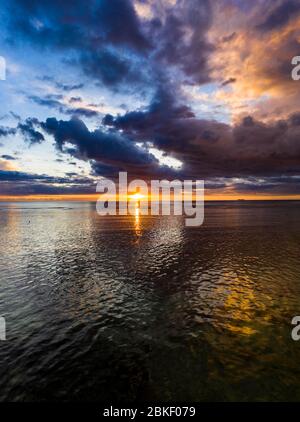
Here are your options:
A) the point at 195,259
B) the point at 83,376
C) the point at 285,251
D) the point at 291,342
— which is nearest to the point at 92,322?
the point at 83,376

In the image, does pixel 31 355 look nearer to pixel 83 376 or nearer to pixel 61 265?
pixel 83 376

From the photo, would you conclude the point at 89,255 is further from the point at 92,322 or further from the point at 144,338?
the point at 144,338

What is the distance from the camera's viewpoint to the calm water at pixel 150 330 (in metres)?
15.8

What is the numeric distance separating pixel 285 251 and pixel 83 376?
5015 centimetres

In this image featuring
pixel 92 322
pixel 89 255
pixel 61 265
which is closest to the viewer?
pixel 92 322

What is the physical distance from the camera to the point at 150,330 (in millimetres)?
22422

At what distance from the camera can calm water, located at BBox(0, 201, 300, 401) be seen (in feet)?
51.8

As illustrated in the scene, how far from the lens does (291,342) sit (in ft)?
66.7
